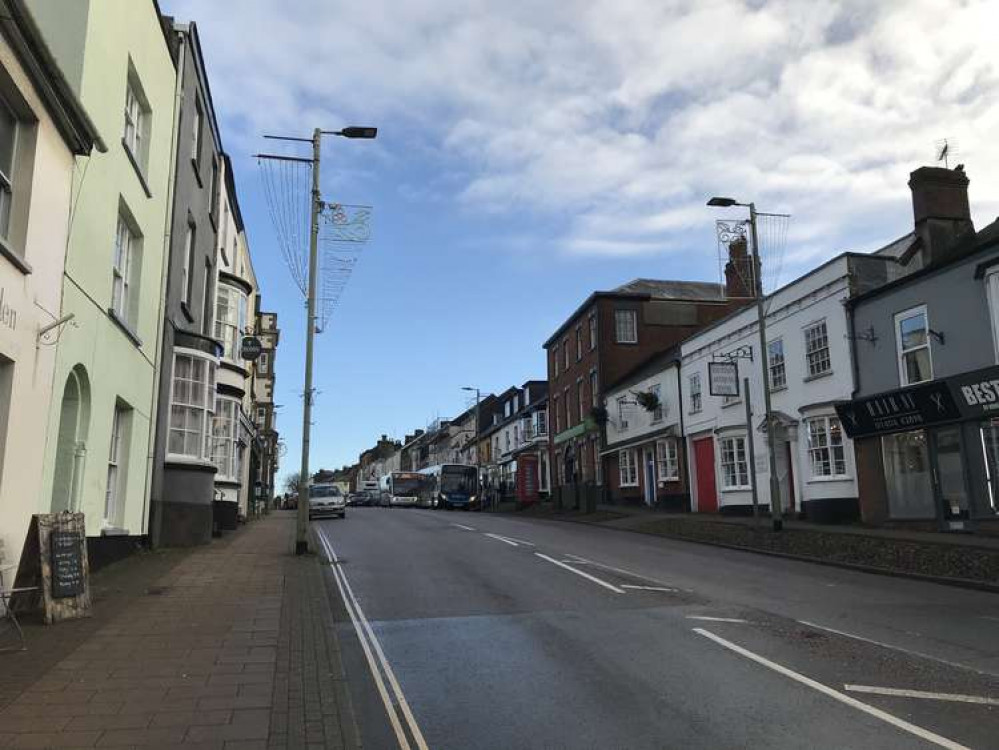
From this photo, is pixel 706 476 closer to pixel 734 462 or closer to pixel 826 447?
pixel 734 462

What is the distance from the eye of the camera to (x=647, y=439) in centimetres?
3503

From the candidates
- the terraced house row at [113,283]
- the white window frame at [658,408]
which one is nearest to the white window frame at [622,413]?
the white window frame at [658,408]

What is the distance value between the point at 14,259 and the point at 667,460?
2861 cm

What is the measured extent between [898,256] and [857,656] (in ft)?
58.1

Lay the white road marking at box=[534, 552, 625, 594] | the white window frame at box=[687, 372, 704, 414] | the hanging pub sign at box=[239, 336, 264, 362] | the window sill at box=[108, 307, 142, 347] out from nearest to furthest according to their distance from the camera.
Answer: the white road marking at box=[534, 552, 625, 594] → the window sill at box=[108, 307, 142, 347] → the hanging pub sign at box=[239, 336, 264, 362] → the white window frame at box=[687, 372, 704, 414]

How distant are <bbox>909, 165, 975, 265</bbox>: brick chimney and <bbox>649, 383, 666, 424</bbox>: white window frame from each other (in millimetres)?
14052

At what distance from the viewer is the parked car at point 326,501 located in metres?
33.2

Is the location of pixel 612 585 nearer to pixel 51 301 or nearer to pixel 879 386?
pixel 51 301

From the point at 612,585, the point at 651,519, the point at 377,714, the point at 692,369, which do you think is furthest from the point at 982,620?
the point at 692,369

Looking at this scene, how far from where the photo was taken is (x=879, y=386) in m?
20.7

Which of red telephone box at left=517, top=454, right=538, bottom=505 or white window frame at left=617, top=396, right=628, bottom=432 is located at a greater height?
white window frame at left=617, top=396, right=628, bottom=432

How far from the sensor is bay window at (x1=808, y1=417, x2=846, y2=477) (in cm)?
2244

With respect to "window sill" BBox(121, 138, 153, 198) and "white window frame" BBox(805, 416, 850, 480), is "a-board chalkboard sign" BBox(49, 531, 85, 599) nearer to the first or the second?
"window sill" BBox(121, 138, 153, 198)

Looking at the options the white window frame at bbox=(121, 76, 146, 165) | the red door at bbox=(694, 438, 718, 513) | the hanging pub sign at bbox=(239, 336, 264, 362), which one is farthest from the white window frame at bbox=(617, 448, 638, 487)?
the white window frame at bbox=(121, 76, 146, 165)
